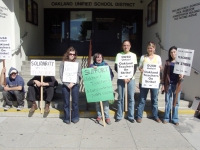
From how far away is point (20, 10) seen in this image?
7.61 m

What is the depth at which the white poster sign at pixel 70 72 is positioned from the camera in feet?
16.4

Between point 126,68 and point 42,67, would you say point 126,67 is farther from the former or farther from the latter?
point 42,67

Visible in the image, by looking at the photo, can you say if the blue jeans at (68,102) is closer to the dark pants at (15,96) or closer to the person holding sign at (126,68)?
the person holding sign at (126,68)

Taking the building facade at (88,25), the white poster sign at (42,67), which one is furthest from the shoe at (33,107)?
the building facade at (88,25)

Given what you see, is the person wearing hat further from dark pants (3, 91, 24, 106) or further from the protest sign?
the protest sign

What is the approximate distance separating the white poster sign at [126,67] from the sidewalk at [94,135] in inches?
42.2

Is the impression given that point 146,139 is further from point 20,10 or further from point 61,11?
point 61,11

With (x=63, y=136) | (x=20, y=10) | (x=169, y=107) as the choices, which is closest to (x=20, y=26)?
(x=20, y=10)

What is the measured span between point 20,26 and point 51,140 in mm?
4723

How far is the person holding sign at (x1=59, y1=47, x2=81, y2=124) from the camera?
4988 millimetres

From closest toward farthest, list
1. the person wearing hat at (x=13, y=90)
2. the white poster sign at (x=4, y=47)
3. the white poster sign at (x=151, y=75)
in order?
the white poster sign at (x=151, y=75) < the person wearing hat at (x=13, y=90) < the white poster sign at (x=4, y=47)

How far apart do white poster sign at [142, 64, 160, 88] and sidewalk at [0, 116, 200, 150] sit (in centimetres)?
89

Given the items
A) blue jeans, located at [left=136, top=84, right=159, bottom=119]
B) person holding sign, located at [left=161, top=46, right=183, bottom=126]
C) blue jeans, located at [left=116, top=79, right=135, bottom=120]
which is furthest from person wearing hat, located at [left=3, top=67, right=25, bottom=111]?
person holding sign, located at [left=161, top=46, right=183, bottom=126]

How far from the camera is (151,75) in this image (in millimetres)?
4895
